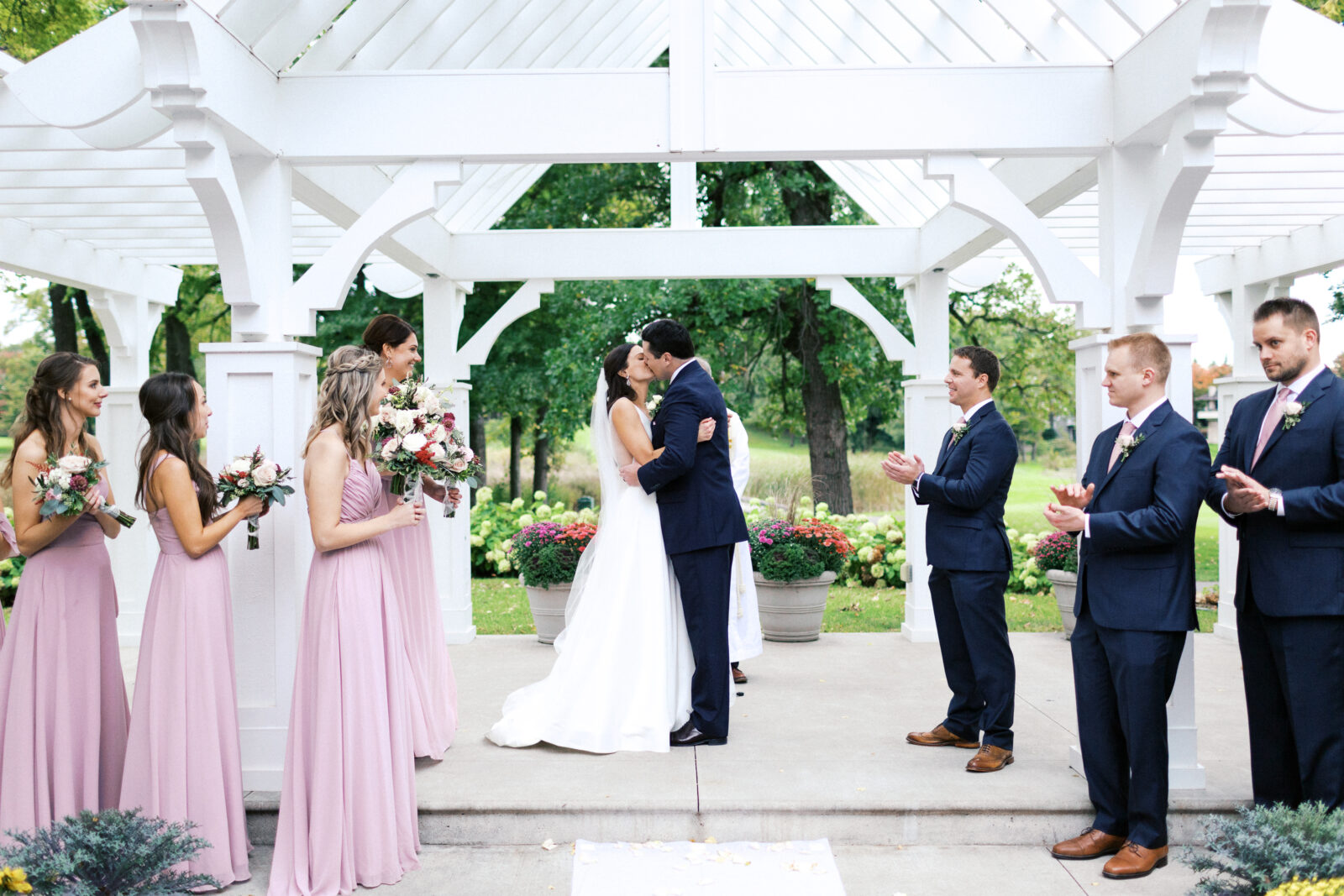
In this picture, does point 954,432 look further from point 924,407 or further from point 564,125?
point 924,407

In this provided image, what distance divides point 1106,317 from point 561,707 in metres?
3.16

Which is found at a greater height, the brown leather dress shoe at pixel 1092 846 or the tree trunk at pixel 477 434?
the tree trunk at pixel 477 434

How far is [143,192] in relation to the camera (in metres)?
6.69

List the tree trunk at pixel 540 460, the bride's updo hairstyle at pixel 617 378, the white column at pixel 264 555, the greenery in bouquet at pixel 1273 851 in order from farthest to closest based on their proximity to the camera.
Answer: the tree trunk at pixel 540 460
the bride's updo hairstyle at pixel 617 378
the white column at pixel 264 555
the greenery in bouquet at pixel 1273 851

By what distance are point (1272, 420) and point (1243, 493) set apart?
435mm

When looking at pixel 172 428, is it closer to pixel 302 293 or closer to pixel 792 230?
pixel 302 293

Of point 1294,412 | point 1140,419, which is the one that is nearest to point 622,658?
point 1140,419

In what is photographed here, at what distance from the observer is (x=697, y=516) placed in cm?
504

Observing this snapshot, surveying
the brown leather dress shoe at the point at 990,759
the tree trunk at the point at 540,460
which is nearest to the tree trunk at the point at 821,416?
the tree trunk at the point at 540,460

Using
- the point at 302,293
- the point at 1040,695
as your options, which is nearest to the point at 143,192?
the point at 302,293

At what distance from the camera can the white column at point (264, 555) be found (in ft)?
15.0

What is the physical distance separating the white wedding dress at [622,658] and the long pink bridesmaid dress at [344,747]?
120 centimetres

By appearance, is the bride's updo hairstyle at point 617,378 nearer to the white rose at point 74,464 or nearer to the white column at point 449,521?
the white rose at point 74,464

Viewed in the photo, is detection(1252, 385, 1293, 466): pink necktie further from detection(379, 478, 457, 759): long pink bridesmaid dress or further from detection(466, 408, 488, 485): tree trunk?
detection(466, 408, 488, 485): tree trunk
